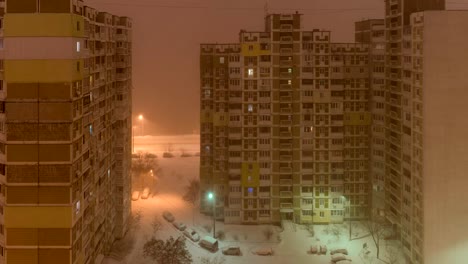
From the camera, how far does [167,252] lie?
18.5 meters

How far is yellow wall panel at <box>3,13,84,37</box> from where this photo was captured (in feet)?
44.5

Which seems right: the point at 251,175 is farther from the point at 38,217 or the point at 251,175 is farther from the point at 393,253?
the point at 38,217

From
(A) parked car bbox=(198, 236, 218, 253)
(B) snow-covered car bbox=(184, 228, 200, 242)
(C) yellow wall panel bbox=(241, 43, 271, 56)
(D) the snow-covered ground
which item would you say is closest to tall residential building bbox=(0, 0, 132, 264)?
(D) the snow-covered ground

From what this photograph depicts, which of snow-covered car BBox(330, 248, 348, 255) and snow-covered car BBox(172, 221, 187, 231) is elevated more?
snow-covered car BBox(172, 221, 187, 231)

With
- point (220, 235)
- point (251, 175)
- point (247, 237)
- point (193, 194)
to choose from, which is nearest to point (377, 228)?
point (247, 237)

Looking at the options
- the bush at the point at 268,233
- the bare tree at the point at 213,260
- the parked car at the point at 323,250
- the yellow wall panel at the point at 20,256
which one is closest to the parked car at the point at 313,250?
the parked car at the point at 323,250

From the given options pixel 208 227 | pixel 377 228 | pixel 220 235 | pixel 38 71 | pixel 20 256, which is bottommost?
pixel 220 235

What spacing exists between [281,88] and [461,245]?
957 cm

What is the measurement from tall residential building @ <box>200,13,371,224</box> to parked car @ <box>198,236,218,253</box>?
2714 millimetres

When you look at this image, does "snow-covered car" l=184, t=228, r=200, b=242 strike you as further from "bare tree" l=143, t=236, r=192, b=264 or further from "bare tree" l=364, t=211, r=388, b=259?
"bare tree" l=364, t=211, r=388, b=259

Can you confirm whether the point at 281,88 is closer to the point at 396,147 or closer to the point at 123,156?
the point at 396,147

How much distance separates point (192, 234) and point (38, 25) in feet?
35.3

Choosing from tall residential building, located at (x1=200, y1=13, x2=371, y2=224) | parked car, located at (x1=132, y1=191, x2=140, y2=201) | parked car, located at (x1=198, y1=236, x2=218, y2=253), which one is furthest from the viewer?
parked car, located at (x1=132, y1=191, x2=140, y2=201)

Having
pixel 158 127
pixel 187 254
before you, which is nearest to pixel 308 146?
pixel 187 254
